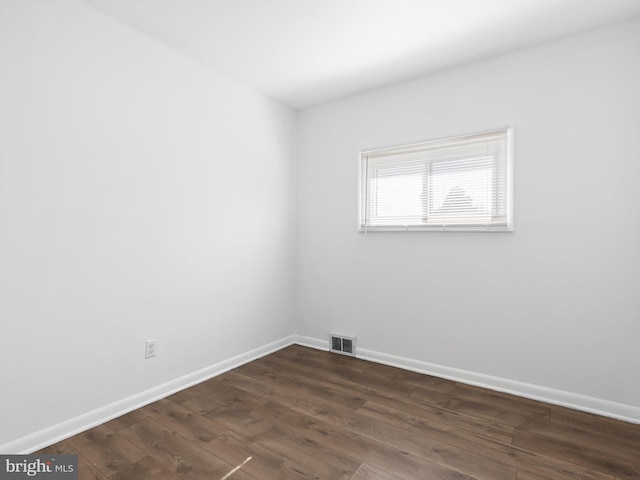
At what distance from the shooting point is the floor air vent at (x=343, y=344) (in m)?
3.33

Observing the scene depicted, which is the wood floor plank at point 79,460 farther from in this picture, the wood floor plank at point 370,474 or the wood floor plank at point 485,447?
the wood floor plank at point 485,447

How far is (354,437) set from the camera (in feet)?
6.51

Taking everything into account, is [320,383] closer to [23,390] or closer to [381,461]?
[381,461]

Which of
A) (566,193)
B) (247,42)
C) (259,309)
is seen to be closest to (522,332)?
(566,193)

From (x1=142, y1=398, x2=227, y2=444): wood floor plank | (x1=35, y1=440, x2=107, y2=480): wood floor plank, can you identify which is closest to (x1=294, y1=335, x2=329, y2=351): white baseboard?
(x1=142, y1=398, x2=227, y2=444): wood floor plank

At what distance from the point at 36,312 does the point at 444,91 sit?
3.20m

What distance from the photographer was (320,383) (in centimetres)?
273

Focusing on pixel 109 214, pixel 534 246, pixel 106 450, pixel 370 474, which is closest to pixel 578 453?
→ pixel 370 474

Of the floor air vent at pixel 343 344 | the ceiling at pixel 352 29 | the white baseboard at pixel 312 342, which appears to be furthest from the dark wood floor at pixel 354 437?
the ceiling at pixel 352 29

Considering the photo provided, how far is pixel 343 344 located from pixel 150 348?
5.71ft

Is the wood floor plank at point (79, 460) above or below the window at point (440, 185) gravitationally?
below

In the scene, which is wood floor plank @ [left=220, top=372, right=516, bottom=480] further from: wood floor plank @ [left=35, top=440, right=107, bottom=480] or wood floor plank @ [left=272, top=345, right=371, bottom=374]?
wood floor plank @ [left=35, top=440, right=107, bottom=480]

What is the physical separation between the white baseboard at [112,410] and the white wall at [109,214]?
3 centimetres

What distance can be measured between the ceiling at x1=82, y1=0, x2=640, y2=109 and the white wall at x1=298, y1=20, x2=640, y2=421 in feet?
0.65
